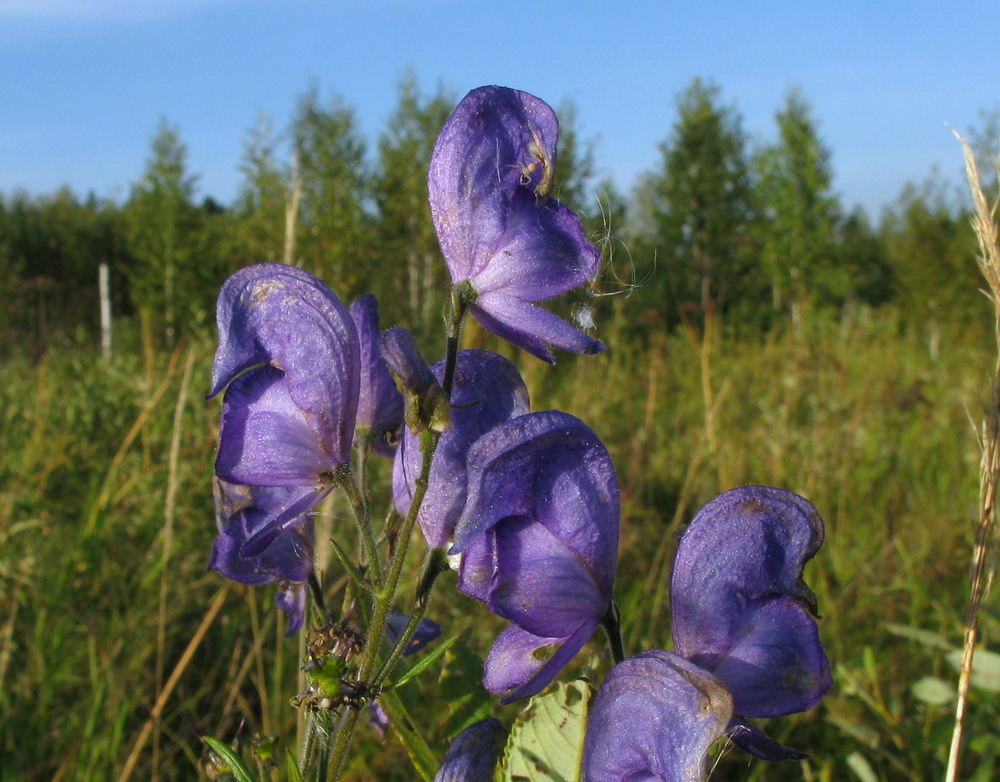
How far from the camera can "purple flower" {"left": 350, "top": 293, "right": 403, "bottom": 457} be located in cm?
76

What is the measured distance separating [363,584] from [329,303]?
23 cm

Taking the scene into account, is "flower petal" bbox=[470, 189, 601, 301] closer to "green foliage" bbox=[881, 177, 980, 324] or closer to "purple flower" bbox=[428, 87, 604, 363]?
"purple flower" bbox=[428, 87, 604, 363]

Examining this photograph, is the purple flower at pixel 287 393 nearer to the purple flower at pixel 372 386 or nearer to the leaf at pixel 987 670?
the purple flower at pixel 372 386

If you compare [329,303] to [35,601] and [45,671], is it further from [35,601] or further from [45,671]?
[35,601]

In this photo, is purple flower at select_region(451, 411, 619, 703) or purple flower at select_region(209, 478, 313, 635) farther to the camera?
purple flower at select_region(209, 478, 313, 635)

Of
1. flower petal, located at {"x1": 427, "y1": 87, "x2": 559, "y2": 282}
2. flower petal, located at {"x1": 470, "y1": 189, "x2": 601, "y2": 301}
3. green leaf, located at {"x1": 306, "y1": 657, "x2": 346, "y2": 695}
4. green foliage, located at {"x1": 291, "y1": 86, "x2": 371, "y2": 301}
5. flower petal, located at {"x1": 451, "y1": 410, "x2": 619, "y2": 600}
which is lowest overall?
green leaf, located at {"x1": 306, "y1": 657, "x2": 346, "y2": 695}

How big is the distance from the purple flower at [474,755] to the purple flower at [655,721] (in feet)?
0.30

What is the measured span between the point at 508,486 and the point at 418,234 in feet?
42.5

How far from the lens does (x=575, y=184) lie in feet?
50.8

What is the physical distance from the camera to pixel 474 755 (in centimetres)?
67

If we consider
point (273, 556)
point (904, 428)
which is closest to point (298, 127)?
point (904, 428)

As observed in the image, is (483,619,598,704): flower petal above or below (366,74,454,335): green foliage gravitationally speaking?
below

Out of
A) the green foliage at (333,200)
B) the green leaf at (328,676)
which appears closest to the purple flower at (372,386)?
the green leaf at (328,676)

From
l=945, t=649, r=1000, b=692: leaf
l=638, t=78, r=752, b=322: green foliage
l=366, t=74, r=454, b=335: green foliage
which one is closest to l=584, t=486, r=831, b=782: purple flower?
l=945, t=649, r=1000, b=692: leaf
